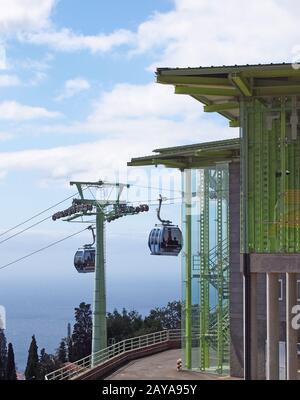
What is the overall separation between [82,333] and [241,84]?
8956 centimetres

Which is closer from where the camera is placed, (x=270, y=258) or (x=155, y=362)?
(x=270, y=258)

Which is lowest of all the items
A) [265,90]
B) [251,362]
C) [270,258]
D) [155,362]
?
[155,362]

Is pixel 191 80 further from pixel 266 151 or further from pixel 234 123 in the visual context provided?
pixel 234 123

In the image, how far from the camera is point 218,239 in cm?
3216

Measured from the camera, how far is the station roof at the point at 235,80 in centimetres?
2069

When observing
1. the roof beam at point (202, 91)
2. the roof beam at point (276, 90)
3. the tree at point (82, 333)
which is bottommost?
the tree at point (82, 333)

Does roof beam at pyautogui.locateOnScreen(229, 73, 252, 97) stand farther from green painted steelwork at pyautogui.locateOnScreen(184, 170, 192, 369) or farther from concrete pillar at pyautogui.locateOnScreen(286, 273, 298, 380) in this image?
green painted steelwork at pyautogui.locateOnScreen(184, 170, 192, 369)

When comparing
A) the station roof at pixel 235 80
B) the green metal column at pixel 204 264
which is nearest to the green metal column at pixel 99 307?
the green metal column at pixel 204 264

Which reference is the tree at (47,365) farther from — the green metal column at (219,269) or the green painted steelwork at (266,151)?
the green painted steelwork at (266,151)

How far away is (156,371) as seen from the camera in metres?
33.6

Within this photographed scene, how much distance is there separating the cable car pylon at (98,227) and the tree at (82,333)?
49.9 meters

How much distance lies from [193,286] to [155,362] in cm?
572
